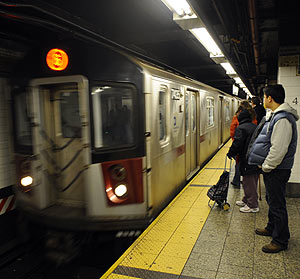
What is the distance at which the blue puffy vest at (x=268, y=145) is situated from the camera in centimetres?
299

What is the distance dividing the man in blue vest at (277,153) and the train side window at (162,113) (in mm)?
1562

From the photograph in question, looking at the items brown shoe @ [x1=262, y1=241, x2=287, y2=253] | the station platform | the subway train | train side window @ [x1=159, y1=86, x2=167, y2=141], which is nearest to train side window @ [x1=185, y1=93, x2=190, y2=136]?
train side window @ [x1=159, y1=86, x2=167, y2=141]

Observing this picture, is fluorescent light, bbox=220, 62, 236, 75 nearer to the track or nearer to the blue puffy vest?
→ the blue puffy vest

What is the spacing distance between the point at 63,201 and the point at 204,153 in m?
4.59

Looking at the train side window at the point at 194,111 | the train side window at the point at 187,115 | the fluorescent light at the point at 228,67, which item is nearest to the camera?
the train side window at the point at 187,115

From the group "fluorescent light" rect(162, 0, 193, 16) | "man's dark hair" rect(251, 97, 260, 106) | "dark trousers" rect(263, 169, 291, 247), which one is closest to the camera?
"dark trousers" rect(263, 169, 291, 247)

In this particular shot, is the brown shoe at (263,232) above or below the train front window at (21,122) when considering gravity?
below

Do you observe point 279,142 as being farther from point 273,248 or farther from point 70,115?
point 70,115

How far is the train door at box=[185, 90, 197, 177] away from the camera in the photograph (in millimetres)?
5918

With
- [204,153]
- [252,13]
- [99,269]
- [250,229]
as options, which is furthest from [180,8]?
[204,153]

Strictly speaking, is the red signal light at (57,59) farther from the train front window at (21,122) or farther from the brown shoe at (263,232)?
the brown shoe at (263,232)

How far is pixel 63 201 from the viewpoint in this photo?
3967 mm

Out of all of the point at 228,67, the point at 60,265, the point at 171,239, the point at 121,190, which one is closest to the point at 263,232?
the point at 171,239

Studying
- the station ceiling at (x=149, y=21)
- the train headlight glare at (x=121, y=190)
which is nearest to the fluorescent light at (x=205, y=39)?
the station ceiling at (x=149, y=21)
